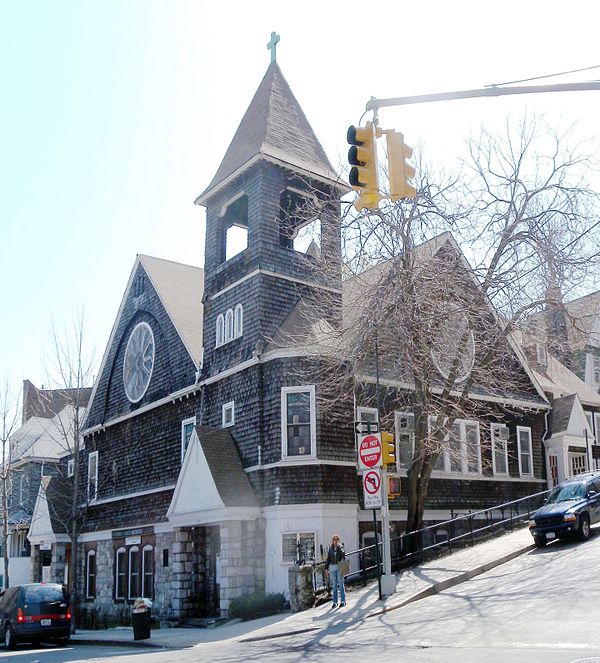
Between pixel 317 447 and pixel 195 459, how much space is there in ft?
13.8

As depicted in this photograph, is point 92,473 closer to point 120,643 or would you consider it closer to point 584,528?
point 120,643

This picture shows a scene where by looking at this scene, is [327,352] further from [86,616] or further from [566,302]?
[86,616]

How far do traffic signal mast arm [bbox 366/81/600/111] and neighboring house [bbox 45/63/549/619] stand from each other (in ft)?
47.7

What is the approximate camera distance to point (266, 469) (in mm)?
24203

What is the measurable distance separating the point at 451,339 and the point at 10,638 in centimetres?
1489

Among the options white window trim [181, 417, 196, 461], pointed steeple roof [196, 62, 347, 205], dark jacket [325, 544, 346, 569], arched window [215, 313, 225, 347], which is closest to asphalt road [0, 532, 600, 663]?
dark jacket [325, 544, 346, 569]

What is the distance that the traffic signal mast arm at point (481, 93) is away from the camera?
927cm

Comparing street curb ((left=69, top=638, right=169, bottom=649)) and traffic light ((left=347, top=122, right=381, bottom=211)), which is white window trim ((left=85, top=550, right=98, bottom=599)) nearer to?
street curb ((left=69, top=638, right=169, bottom=649))

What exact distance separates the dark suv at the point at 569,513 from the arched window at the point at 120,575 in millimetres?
17121

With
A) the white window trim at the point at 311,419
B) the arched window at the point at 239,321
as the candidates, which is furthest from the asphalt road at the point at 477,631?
the arched window at the point at 239,321

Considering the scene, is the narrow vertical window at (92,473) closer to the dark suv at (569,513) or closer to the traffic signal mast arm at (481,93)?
the dark suv at (569,513)

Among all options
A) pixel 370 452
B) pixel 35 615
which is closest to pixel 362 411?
pixel 370 452

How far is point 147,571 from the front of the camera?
30.4 meters

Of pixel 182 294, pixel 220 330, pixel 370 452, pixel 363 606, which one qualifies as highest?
pixel 182 294
